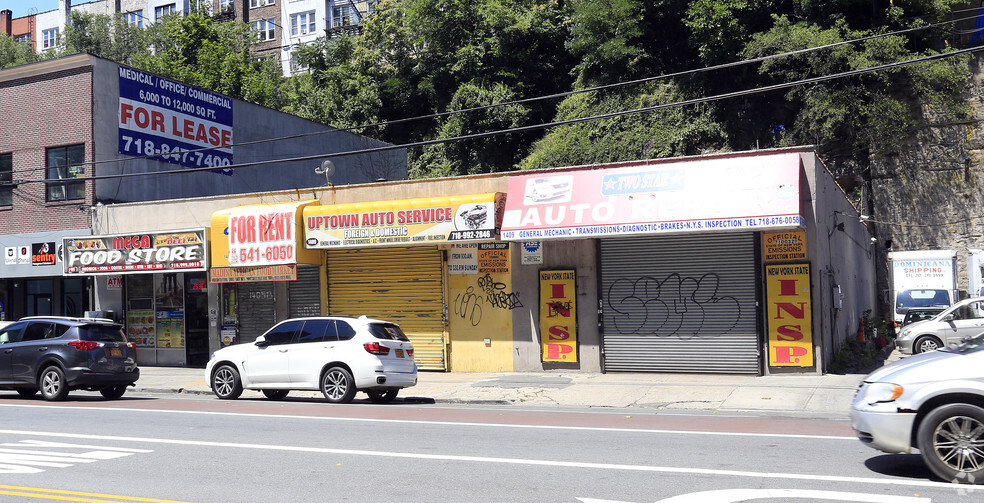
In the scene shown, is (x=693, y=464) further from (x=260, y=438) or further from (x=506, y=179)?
(x=506, y=179)

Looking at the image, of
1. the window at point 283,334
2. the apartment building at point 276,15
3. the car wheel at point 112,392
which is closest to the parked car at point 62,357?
the car wheel at point 112,392

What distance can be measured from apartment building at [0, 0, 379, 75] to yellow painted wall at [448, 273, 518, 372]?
145 ft

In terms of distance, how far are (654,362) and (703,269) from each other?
93.4 inches

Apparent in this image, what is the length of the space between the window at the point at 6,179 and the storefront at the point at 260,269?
8681mm

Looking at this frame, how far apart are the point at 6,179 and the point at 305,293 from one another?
1171cm

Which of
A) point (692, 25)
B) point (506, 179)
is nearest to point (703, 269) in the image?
point (506, 179)

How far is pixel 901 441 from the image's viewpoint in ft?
25.1

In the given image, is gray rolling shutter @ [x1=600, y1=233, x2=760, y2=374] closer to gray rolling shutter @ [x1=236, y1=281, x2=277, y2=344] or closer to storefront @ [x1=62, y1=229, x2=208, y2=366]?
gray rolling shutter @ [x1=236, y1=281, x2=277, y2=344]

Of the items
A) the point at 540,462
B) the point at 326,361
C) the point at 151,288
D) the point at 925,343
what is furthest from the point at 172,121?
the point at 925,343

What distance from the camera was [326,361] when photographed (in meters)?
15.8

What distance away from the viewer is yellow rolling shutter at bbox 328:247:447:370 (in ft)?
69.5

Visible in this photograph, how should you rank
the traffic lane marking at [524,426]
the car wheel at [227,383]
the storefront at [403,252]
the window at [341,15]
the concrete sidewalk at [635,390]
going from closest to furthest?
1. the traffic lane marking at [524,426]
2. the concrete sidewalk at [635,390]
3. the car wheel at [227,383]
4. the storefront at [403,252]
5. the window at [341,15]

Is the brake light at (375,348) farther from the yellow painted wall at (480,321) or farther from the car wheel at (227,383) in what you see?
the yellow painted wall at (480,321)

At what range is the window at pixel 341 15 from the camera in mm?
65231
